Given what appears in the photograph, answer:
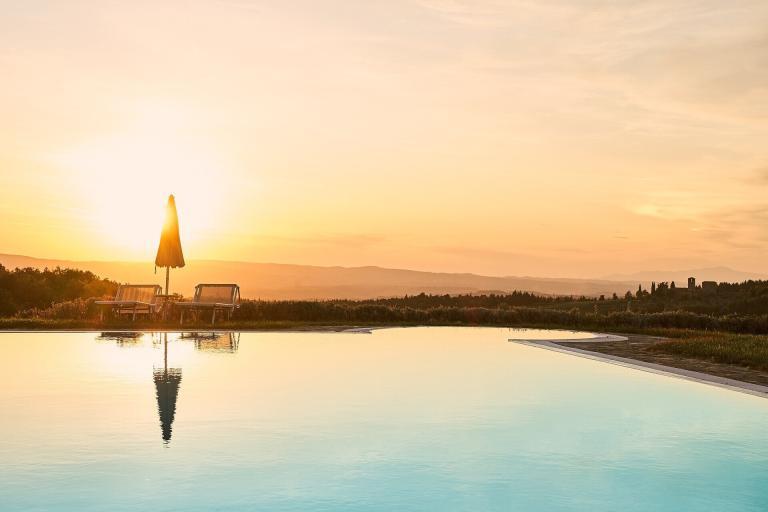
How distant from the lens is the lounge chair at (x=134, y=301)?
21.8m

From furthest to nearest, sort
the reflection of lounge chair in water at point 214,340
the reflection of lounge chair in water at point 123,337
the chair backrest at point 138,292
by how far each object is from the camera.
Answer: the chair backrest at point 138,292 → the reflection of lounge chair in water at point 123,337 → the reflection of lounge chair in water at point 214,340

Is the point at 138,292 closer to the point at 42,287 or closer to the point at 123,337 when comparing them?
the point at 123,337

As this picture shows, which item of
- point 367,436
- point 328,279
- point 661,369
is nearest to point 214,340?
point 661,369

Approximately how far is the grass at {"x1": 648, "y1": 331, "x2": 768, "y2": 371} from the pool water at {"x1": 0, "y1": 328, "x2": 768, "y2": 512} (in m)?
1.85

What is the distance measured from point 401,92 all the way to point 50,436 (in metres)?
13.8

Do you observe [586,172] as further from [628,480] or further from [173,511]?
[173,511]

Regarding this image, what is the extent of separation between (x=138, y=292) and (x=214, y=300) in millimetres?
2171

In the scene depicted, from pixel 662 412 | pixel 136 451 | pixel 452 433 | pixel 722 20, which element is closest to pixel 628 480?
pixel 452 433

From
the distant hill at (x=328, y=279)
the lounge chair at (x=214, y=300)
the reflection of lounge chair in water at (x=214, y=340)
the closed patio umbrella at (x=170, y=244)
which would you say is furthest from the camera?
the distant hill at (x=328, y=279)

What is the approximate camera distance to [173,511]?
573cm

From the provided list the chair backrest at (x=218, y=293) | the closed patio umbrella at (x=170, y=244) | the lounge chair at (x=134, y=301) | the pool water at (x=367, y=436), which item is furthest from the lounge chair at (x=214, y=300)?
the pool water at (x=367, y=436)

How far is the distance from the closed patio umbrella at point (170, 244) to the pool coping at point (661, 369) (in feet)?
34.5

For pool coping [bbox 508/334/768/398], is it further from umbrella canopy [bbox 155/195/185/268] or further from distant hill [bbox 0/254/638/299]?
distant hill [bbox 0/254/638/299]

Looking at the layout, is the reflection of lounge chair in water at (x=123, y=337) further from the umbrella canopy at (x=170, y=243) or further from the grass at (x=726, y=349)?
the grass at (x=726, y=349)
